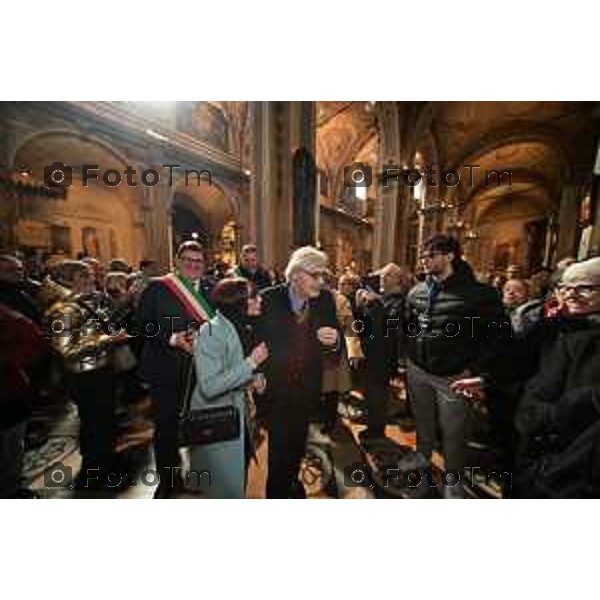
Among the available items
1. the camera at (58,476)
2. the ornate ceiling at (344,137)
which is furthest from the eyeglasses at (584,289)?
the ornate ceiling at (344,137)

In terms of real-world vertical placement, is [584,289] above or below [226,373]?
above

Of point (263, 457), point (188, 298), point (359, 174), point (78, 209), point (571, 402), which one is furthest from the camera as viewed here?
point (263, 457)

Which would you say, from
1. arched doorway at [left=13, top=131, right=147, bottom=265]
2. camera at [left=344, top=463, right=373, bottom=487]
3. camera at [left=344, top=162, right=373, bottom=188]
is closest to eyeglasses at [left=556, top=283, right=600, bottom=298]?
camera at [left=344, top=162, right=373, bottom=188]

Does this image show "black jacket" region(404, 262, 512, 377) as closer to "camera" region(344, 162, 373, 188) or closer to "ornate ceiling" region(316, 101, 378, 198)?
"camera" region(344, 162, 373, 188)

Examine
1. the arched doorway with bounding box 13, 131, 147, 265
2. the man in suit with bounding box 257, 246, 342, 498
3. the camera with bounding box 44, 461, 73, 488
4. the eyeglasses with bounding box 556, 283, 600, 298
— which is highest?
the arched doorway with bounding box 13, 131, 147, 265

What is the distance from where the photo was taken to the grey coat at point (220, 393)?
4.99 feet

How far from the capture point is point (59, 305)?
171 centimetres

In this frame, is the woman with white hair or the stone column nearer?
the woman with white hair

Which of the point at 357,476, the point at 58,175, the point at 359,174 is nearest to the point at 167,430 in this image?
the point at 357,476

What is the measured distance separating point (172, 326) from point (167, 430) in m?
0.70

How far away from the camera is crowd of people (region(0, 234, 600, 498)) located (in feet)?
4.87

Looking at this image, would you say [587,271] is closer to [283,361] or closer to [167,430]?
[283,361]

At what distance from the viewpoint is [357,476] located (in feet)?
6.93

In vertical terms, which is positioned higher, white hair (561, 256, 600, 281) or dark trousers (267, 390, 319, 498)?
white hair (561, 256, 600, 281)
